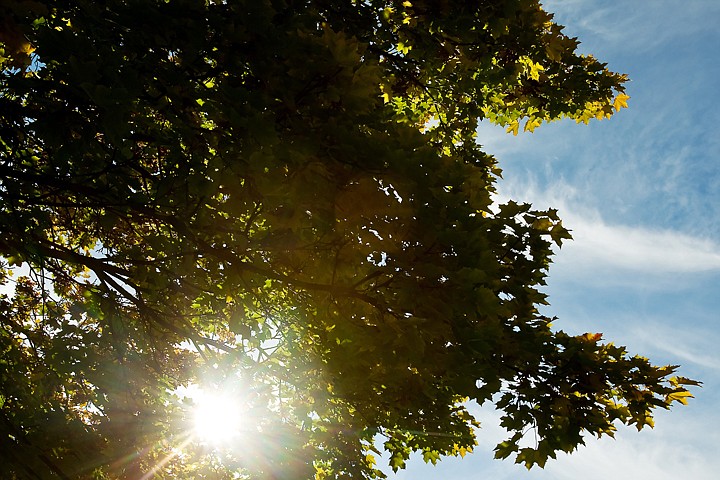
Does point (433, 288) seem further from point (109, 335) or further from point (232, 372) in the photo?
point (109, 335)

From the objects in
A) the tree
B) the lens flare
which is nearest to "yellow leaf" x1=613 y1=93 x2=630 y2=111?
the tree

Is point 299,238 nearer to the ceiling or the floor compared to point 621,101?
nearer to the floor

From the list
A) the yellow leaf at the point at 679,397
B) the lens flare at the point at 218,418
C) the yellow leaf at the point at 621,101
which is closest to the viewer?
the yellow leaf at the point at 679,397

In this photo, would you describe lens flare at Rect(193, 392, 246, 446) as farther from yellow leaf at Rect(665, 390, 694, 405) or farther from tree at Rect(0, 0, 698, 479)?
yellow leaf at Rect(665, 390, 694, 405)

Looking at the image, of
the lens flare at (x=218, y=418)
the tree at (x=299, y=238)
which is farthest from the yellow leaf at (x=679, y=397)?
the lens flare at (x=218, y=418)

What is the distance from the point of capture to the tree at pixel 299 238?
3.70 m

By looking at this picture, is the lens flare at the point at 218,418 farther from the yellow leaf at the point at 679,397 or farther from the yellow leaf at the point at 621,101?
the yellow leaf at the point at 621,101

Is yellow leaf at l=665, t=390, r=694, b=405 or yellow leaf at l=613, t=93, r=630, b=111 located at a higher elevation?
yellow leaf at l=613, t=93, r=630, b=111

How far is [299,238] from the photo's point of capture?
4.59 metres

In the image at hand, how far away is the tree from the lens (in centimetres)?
370

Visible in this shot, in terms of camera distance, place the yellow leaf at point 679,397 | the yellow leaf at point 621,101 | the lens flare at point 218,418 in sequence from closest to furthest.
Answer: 1. the yellow leaf at point 679,397
2. the lens flare at point 218,418
3. the yellow leaf at point 621,101

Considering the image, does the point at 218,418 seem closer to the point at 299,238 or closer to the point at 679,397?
the point at 299,238

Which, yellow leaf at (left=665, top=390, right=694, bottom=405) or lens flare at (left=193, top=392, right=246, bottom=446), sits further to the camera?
lens flare at (left=193, top=392, right=246, bottom=446)

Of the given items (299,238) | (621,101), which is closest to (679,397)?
(299,238)
